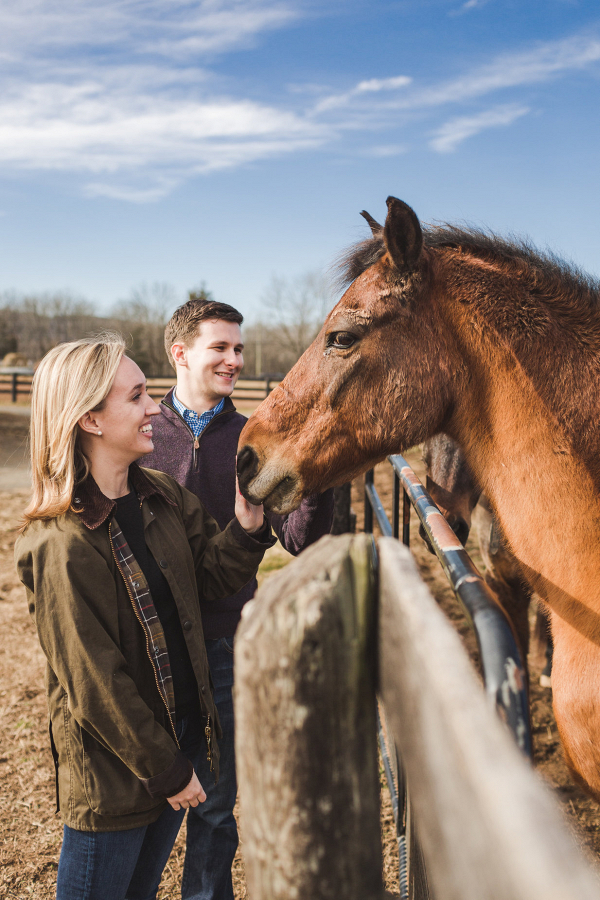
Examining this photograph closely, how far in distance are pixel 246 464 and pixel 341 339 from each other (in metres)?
0.58

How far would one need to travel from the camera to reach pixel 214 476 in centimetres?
251

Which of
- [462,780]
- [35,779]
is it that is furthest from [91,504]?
[35,779]

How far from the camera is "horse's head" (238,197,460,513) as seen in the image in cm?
202

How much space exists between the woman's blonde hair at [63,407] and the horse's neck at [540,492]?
49.1 inches

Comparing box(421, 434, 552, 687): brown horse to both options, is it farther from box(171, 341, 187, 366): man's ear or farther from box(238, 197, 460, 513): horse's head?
box(171, 341, 187, 366): man's ear

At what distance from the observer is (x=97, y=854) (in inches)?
62.3

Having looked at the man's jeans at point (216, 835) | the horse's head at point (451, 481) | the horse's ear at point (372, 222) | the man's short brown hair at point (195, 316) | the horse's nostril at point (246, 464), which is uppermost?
the horse's ear at point (372, 222)

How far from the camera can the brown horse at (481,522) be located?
349cm

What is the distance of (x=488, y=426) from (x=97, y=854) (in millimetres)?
1731

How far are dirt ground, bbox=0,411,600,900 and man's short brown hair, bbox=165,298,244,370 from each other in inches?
85.9

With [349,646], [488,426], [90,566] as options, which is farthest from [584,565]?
[90,566]

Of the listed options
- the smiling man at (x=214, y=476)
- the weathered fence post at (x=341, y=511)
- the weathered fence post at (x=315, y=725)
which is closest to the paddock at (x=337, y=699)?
the weathered fence post at (x=315, y=725)

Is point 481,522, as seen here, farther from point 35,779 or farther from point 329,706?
point 329,706

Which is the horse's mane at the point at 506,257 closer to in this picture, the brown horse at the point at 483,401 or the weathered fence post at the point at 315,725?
Result: the brown horse at the point at 483,401
